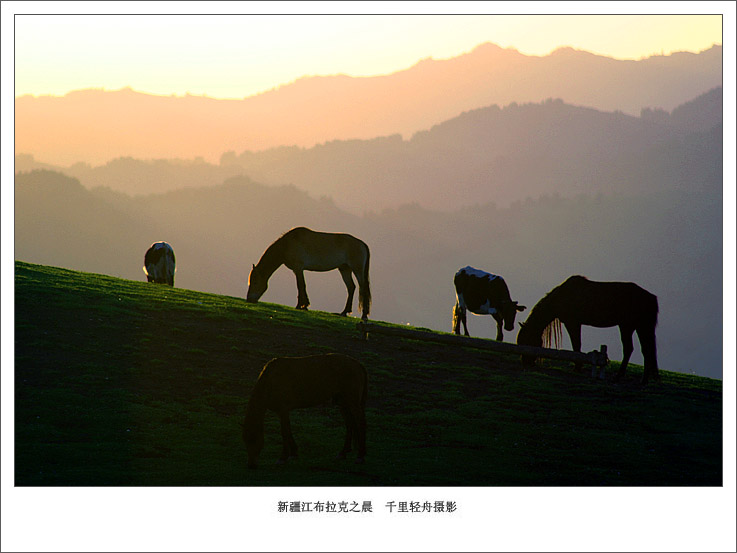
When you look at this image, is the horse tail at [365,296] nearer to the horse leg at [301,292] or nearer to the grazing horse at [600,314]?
the horse leg at [301,292]

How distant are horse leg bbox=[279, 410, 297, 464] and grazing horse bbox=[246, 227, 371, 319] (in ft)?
52.5

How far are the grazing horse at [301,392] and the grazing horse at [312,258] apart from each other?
16026 millimetres

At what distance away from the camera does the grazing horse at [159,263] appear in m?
38.5

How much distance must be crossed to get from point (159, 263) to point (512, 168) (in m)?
165

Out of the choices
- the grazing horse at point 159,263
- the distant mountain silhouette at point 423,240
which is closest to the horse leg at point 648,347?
the grazing horse at point 159,263

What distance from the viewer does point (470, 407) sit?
1944 cm

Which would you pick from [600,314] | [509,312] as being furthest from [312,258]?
[600,314]

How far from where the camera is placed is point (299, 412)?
61.5ft

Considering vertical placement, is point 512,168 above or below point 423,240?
above

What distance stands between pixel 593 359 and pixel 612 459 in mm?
7332

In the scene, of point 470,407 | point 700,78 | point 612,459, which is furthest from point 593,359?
point 700,78

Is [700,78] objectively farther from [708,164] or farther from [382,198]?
[382,198]

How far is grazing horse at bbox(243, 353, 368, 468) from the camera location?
1353 cm

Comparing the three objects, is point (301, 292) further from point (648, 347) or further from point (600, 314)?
point (648, 347)
